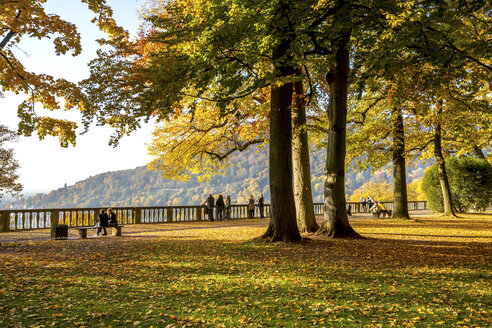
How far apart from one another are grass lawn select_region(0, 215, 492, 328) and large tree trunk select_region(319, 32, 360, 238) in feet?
5.48

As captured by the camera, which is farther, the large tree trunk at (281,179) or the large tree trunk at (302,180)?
the large tree trunk at (302,180)

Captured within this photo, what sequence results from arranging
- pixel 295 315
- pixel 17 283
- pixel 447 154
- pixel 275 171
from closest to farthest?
pixel 295 315 < pixel 17 283 < pixel 275 171 < pixel 447 154

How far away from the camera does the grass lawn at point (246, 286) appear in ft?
15.5

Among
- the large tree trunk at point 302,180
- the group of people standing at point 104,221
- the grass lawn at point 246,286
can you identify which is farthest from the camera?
the group of people standing at point 104,221

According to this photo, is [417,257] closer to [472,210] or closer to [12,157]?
[472,210]

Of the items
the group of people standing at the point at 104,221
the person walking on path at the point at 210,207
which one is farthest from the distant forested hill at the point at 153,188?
the group of people standing at the point at 104,221

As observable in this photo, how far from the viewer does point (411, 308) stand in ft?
16.9

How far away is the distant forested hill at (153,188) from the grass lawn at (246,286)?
116001 millimetres

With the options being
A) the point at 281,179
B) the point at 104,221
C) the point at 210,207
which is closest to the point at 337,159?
the point at 281,179

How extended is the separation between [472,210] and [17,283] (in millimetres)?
34353

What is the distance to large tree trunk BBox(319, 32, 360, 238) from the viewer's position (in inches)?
487

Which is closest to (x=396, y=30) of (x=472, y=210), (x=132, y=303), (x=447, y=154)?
(x=132, y=303)

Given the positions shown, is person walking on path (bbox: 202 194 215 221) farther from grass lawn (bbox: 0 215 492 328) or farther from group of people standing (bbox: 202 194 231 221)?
grass lawn (bbox: 0 215 492 328)

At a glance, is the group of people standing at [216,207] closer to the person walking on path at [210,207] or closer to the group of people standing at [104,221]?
the person walking on path at [210,207]
